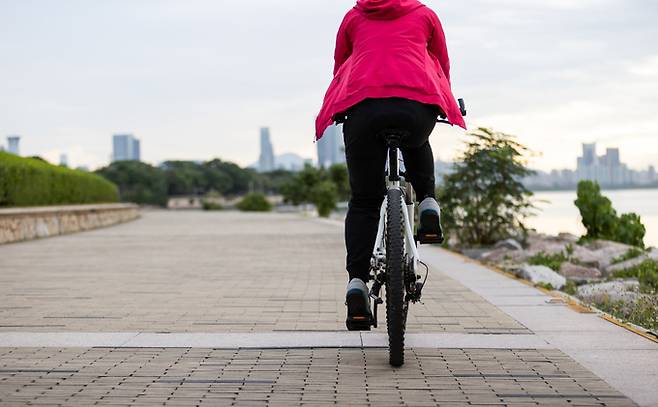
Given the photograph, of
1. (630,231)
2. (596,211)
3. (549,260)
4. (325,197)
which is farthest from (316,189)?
(549,260)

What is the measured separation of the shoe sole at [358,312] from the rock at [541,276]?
435cm

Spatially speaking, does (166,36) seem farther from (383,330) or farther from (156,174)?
(156,174)

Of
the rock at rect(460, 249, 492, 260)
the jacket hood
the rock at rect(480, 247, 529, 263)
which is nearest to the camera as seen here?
the jacket hood

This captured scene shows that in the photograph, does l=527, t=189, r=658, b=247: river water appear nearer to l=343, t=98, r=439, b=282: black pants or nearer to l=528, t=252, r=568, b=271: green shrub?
l=528, t=252, r=568, b=271: green shrub

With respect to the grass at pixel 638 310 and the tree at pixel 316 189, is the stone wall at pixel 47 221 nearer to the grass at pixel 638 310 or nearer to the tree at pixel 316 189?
the grass at pixel 638 310

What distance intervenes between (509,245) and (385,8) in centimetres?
960

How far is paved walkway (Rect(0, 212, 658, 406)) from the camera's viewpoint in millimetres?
3635

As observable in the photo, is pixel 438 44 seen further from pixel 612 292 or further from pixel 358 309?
pixel 612 292

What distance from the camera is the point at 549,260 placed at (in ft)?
36.1

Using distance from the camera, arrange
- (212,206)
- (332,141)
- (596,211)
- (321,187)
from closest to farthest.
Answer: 1. (596,211)
2. (321,187)
3. (332,141)
4. (212,206)

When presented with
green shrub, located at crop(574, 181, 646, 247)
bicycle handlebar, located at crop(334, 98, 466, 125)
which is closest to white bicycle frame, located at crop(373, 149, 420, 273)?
bicycle handlebar, located at crop(334, 98, 466, 125)

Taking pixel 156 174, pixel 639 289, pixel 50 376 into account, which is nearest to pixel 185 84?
pixel 639 289

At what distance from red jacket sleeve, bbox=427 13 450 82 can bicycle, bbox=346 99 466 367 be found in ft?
0.96

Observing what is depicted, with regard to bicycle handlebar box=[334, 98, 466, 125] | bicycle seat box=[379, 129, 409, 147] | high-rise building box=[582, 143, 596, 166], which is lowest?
bicycle seat box=[379, 129, 409, 147]
